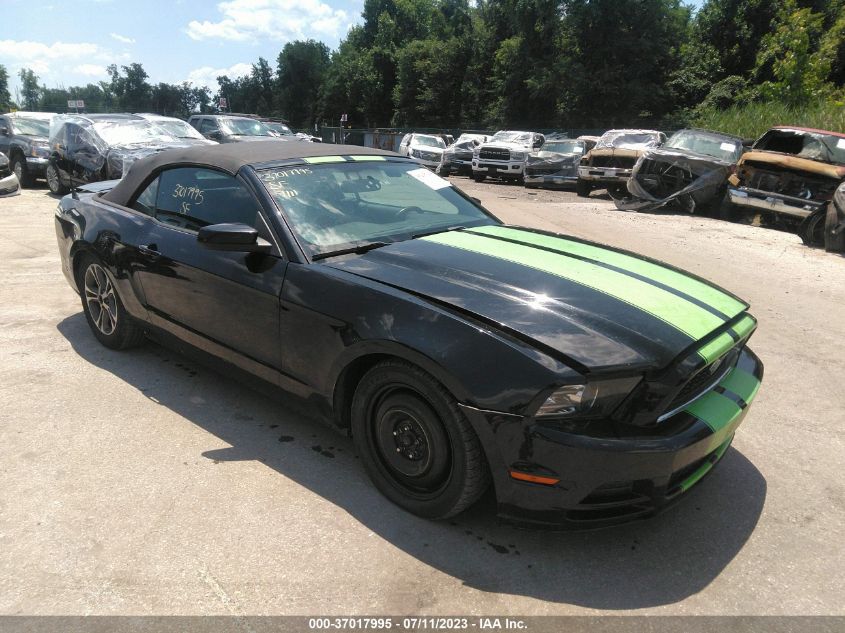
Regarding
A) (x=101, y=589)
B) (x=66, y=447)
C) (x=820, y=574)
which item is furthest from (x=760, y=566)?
(x=66, y=447)

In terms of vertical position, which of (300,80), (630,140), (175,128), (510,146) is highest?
(300,80)

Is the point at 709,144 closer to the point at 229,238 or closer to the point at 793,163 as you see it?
the point at 793,163

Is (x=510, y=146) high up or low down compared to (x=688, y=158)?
up

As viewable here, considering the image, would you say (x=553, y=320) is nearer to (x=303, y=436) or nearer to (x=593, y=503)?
(x=593, y=503)

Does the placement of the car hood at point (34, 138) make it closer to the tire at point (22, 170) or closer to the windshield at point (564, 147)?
the tire at point (22, 170)

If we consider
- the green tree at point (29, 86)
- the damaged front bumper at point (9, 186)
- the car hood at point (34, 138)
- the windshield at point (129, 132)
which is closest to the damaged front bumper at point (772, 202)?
the windshield at point (129, 132)

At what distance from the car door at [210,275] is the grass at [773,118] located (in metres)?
21.5

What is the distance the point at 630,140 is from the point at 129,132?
13142mm

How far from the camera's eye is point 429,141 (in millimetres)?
25031

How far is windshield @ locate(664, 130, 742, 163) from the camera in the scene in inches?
521

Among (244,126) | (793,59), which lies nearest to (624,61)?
(793,59)

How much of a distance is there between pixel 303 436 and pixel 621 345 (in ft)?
6.14

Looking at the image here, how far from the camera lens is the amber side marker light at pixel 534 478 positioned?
87.8 inches

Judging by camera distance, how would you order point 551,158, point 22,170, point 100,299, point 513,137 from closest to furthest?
point 100,299, point 22,170, point 551,158, point 513,137
